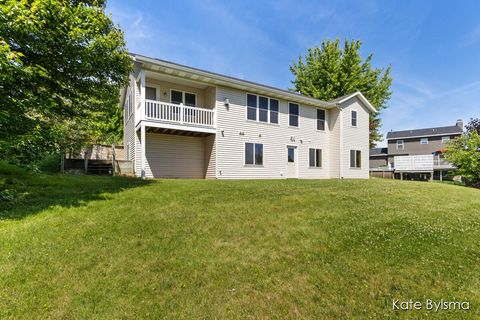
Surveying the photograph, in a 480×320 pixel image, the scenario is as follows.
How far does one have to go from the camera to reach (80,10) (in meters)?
6.73

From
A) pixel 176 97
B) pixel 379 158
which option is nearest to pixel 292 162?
pixel 176 97

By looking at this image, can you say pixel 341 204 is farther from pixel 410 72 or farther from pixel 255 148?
pixel 410 72

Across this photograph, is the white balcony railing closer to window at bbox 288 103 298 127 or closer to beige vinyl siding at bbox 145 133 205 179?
beige vinyl siding at bbox 145 133 205 179

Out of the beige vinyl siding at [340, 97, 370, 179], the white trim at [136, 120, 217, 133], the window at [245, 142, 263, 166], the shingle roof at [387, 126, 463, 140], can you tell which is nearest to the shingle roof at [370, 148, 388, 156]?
the shingle roof at [387, 126, 463, 140]

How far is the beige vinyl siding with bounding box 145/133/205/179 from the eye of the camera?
1355 centimetres

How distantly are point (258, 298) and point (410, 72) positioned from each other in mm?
25593

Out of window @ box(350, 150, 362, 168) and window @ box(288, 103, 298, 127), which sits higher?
window @ box(288, 103, 298, 127)

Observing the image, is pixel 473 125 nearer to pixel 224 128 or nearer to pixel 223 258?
pixel 224 128

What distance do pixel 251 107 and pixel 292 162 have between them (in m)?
4.81

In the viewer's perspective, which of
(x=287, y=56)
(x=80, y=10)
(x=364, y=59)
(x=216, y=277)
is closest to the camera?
(x=216, y=277)

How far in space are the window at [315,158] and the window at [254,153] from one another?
449 cm

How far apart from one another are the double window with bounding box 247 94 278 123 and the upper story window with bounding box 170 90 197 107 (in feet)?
11.0

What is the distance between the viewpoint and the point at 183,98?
14.5 m

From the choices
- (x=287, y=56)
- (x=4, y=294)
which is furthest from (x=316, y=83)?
(x=4, y=294)
